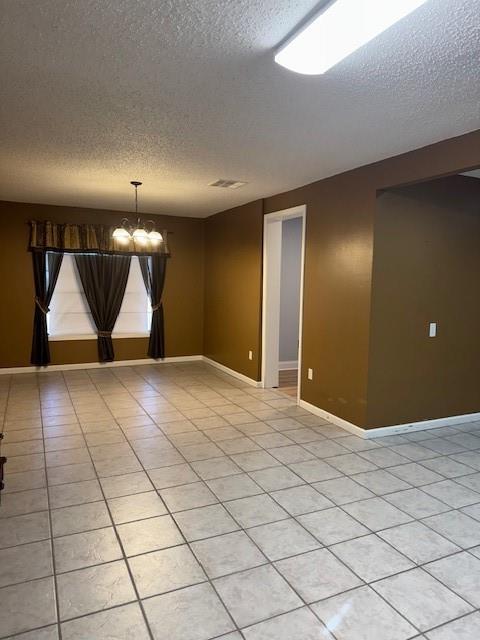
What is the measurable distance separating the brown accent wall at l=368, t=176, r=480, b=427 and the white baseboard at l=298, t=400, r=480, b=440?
0.18 ft

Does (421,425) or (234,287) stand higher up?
(234,287)

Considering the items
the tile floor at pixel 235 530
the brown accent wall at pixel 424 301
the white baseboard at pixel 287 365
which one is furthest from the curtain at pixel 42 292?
the brown accent wall at pixel 424 301

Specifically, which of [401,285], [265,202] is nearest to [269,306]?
[265,202]

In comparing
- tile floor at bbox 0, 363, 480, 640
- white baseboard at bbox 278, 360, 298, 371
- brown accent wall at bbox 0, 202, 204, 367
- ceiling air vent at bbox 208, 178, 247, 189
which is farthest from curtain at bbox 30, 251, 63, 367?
white baseboard at bbox 278, 360, 298, 371

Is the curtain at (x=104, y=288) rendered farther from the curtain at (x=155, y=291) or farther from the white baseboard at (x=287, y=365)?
the white baseboard at (x=287, y=365)

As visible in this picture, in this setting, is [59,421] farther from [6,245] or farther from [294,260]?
[294,260]

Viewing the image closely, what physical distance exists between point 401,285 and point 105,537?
312 cm

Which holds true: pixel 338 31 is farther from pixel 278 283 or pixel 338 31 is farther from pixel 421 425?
pixel 278 283

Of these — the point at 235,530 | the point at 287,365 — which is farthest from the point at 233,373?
the point at 235,530

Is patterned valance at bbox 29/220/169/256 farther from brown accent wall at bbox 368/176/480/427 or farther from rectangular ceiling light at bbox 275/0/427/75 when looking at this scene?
rectangular ceiling light at bbox 275/0/427/75

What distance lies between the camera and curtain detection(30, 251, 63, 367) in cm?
628

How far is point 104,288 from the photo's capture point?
6742 mm

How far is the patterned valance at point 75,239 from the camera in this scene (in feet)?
20.4

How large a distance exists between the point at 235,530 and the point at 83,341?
4.94 metres
